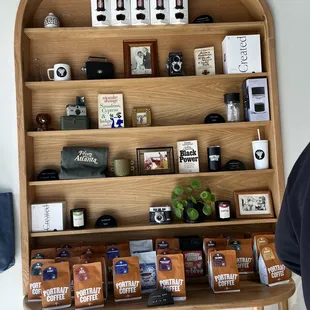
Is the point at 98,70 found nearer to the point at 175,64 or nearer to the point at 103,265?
the point at 175,64

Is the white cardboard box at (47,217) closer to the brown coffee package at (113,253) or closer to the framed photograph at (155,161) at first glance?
the brown coffee package at (113,253)

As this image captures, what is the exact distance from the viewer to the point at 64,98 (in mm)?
2176

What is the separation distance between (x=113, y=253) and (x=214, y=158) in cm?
75

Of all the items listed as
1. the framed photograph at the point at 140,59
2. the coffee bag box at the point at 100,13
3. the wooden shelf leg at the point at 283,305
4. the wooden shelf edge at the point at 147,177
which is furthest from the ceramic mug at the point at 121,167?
the wooden shelf leg at the point at 283,305

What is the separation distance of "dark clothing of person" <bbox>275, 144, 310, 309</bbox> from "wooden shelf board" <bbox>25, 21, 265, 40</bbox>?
1.35 metres

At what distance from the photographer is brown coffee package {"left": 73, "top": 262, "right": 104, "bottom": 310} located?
1718 millimetres

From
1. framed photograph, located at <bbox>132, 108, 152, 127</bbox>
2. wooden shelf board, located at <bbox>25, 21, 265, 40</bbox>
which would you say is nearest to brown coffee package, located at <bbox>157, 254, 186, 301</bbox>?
framed photograph, located at <bbox>132, 108, 152, 127</bbox>

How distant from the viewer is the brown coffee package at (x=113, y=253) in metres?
1.96

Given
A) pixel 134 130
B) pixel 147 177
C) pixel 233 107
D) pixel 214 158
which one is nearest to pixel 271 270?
pixel 214 158

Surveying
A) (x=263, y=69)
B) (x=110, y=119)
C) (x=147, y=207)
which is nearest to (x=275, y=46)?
(x=263, y=69)

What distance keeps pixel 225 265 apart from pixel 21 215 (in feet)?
3.52

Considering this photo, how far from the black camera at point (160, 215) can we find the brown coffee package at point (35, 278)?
1.88 ft

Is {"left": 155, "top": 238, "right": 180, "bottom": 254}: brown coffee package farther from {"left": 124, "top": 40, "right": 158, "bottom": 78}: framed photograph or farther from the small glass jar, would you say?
{"left": 124, "top": 40, "right": 158, "bottom": 78}: framed photograph

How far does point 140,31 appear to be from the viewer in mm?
2076
